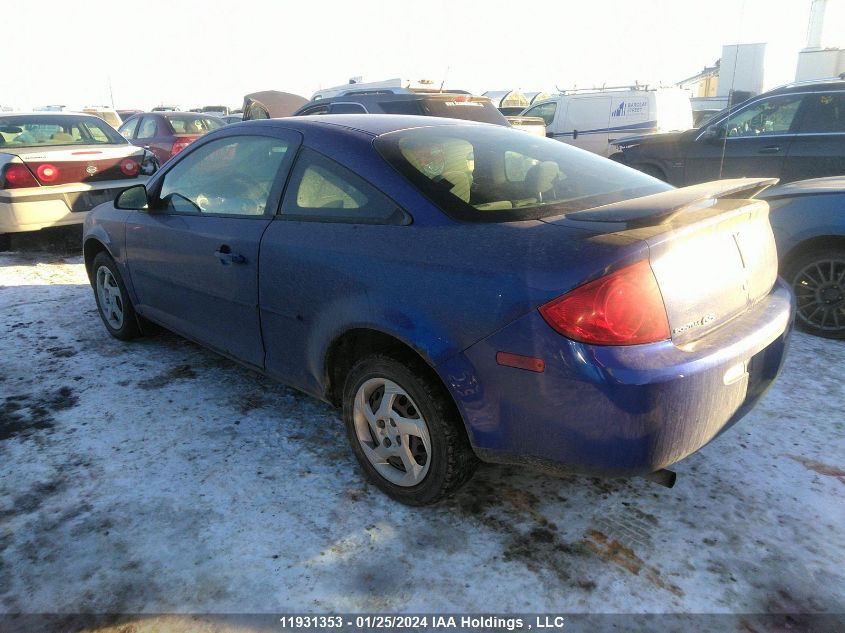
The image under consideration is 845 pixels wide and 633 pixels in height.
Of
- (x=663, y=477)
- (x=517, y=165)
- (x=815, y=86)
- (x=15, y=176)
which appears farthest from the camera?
(x=815, y=86)

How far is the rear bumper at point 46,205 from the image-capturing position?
253 inches

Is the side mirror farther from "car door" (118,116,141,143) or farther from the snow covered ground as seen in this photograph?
"car door" (118,116,141,143)

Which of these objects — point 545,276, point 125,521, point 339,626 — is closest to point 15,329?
point 125,521

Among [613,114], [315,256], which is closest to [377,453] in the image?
[315,256]

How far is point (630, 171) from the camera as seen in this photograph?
305cm

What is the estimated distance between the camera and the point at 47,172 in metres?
6.59

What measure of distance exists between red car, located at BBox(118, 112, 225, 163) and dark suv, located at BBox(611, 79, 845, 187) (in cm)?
783

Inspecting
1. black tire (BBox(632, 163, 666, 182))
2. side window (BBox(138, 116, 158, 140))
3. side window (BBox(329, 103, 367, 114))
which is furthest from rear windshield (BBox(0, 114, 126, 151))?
black tire (BBox(632, 163, 666, 182))

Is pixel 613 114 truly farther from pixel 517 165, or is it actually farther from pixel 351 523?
pixel 351 523

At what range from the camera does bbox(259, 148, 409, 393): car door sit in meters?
2.46

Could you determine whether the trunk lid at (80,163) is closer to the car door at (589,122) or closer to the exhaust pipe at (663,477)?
the exhaust pipe at (663,477)

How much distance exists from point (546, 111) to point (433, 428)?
472 inches

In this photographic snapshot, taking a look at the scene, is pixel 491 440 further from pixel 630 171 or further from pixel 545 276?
pixel 630 171

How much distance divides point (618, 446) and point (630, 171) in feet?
5.19
